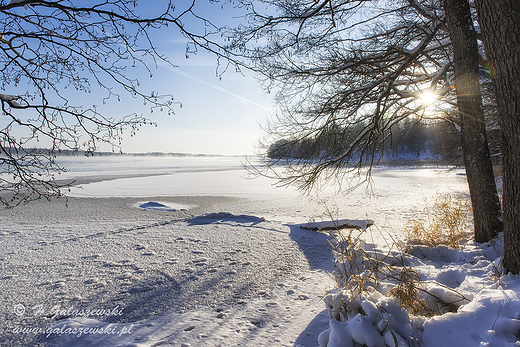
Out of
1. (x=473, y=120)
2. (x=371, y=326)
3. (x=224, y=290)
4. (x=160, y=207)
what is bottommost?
(x=224, y=290)

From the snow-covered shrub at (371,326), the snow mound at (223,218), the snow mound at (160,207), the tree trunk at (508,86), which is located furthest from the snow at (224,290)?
the snow mound at (160,207)

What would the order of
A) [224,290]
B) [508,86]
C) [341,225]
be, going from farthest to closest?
[341,225] → [224,290] → [508,86]

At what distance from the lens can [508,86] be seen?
8.34 feet

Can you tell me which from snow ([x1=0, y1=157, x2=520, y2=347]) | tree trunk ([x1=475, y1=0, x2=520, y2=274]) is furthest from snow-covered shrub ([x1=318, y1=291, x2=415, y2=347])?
tree trunk ([x1=475, y1=0, x2=520, y2=274])

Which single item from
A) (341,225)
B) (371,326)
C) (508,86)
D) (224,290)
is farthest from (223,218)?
(508,86)

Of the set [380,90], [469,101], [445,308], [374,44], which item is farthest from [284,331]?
[374,44]

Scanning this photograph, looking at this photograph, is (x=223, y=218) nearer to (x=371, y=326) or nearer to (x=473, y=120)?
(x=473, y=120)

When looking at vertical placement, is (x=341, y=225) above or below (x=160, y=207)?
below

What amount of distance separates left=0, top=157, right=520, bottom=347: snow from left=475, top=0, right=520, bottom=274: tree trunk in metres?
0.46

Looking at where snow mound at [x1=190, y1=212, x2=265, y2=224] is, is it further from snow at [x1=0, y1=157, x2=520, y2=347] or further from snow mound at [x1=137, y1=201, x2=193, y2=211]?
snow mound at [x1=137, y1=201, x2=193, y2=211]

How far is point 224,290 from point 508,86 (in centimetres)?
395

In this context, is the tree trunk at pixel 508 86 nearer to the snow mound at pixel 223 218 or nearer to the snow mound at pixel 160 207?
the snow mound at pixel 223 218

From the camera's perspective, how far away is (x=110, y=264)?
484cm

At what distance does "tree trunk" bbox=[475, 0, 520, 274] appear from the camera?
8.15 feet
